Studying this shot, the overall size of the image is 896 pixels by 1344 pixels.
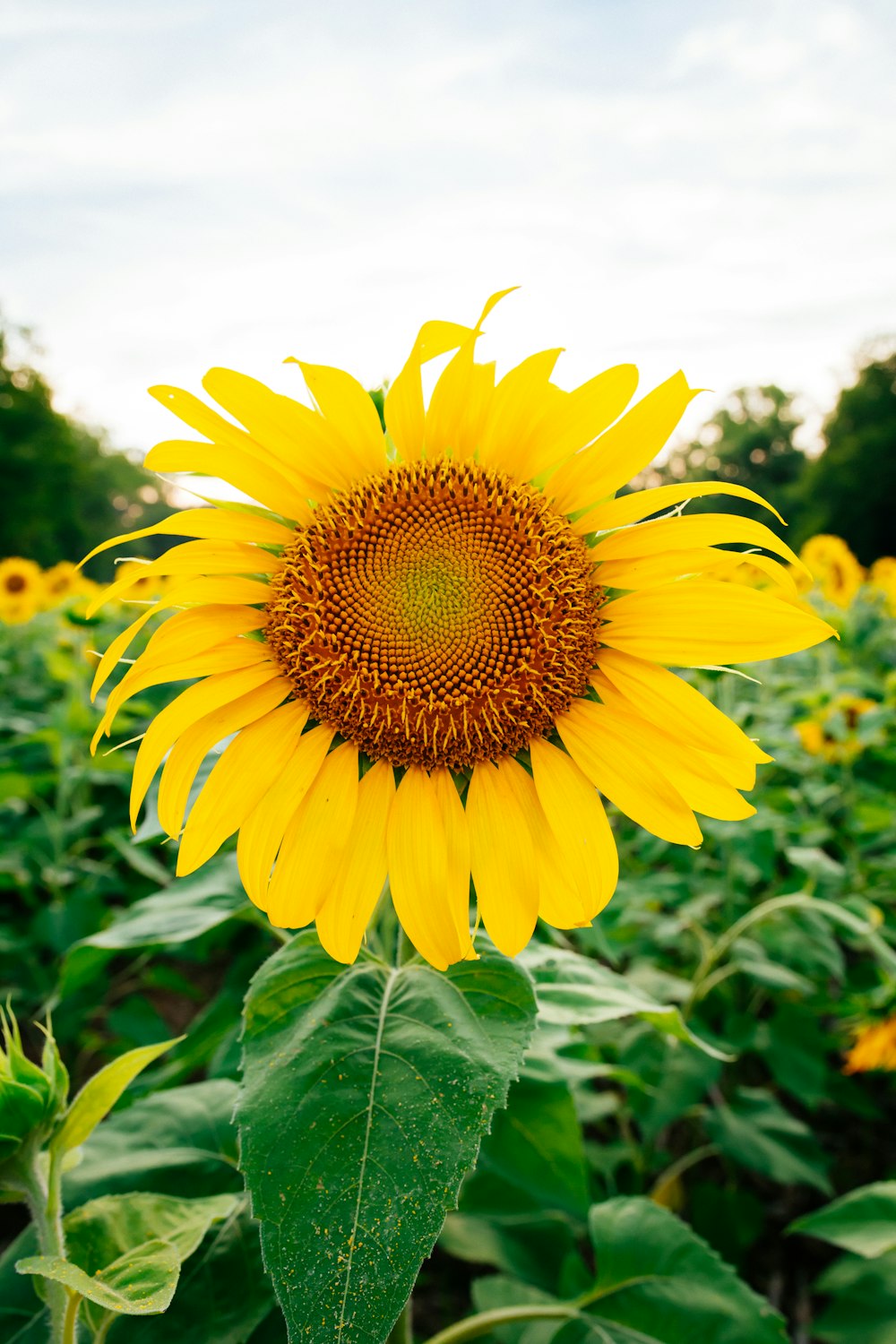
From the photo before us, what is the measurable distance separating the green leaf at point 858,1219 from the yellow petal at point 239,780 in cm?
155

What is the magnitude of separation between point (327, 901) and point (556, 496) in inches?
26.6

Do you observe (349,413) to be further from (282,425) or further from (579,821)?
(579,821)

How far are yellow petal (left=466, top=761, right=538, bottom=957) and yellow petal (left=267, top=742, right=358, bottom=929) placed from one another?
182 millimetres

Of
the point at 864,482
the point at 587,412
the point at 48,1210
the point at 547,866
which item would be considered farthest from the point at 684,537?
the point at 864,482

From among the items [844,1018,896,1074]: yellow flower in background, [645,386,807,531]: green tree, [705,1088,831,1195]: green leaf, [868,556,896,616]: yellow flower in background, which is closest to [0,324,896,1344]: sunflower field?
[705,1088,831,1195]: green leaf

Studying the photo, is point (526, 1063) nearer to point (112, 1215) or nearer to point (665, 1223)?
point (665, 1223)

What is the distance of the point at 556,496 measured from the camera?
1.35 meters

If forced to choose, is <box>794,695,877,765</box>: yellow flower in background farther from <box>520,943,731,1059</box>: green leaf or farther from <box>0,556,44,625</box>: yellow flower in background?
<box>0,556,44,625</box>: yellow flower in background

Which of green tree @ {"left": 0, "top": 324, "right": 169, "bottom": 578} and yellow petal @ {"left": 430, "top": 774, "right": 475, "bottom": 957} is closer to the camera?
yellow petal @ {"left": 430, "top": 774, "right": 475, "bottom": 957}

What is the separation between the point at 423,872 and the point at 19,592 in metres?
9.81

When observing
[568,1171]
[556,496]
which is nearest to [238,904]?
[568,1171]

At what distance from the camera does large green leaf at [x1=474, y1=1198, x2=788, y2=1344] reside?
1.58m

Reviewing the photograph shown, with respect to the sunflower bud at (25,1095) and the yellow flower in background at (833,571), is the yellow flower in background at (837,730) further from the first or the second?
the yellow flower in background at (833,571)

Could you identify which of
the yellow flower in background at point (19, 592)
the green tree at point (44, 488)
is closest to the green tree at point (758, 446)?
the green tree at point (44, 488)
